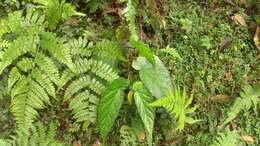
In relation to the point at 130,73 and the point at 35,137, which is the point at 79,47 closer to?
the point at 130,73

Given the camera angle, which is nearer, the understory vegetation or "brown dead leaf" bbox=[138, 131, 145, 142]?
the understory vegetation

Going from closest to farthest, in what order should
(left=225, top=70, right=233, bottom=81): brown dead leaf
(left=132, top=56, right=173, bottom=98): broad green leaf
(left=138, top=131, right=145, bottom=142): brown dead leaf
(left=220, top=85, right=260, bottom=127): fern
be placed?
(left=132, top=56, right=173, bottom=98): broad green leaf < (left=138, top=131, right=145, bottom=142): brown dead leaf < (left=220, top=85, right=260, bottom=127): fern < (left=225, top=70, right=233, bottom=81): brown dead leaf

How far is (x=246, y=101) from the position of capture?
4355mm

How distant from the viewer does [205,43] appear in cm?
452

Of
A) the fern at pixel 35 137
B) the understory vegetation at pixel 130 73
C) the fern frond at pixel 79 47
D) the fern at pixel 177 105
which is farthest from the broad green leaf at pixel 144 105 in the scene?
the fern at pixel 35 137

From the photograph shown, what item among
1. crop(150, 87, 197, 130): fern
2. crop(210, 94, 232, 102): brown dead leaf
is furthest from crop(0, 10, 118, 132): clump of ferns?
crop(210, 94, 232, 102): brown dead leaf

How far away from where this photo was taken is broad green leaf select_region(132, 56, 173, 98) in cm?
396

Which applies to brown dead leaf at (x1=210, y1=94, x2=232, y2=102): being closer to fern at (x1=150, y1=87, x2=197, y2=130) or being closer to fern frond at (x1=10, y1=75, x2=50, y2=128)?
fern at (x1=150, y1=87, x2=197, y2=130)

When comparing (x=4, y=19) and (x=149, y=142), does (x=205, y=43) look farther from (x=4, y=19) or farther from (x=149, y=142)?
(x=4, y=19)

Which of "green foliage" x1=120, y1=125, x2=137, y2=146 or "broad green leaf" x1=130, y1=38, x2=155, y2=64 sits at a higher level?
"broad green leaf" x1=130, y1=38, x2=155, y2=64

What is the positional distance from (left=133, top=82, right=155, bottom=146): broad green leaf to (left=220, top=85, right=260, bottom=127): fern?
0.89 metres

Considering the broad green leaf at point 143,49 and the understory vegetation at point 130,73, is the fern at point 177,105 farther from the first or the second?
the broad green leaf at point 143,49

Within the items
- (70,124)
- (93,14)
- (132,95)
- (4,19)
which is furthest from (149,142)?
(4,19)

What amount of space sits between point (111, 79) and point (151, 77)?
0.37m
